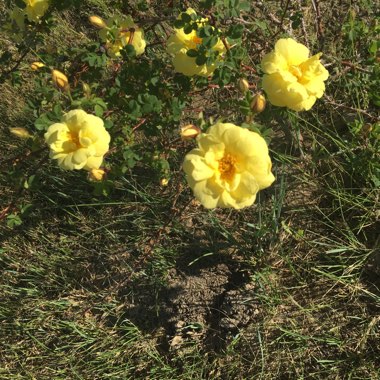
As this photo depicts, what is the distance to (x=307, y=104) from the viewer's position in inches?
53.9

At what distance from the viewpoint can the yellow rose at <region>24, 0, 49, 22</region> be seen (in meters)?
1.67

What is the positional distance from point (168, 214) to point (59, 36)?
5.07 feet

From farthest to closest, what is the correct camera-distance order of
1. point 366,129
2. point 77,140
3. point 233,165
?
point 366,129 < point 77,140 < point 233,165

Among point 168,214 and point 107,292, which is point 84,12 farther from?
point 107,292

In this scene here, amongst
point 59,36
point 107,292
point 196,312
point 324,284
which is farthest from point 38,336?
point 59,36

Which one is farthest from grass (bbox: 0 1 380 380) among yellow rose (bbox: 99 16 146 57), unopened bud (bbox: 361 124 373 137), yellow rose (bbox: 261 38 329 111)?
yellow rose (bbox: 99 16 146 57)

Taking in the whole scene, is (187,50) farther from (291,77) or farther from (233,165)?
(233,165)

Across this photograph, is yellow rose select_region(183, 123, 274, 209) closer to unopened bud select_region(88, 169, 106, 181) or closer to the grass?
unopened bud select_region(88, 169, 106, 181)

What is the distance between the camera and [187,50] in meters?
1.52

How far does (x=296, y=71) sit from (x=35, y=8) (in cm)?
99

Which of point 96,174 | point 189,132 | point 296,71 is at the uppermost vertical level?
point 296,71

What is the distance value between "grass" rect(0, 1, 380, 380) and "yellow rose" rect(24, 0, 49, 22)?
27.1 inches

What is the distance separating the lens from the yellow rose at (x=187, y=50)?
1525 millimetres

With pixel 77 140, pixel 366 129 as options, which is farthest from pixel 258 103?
pixel 366 129
